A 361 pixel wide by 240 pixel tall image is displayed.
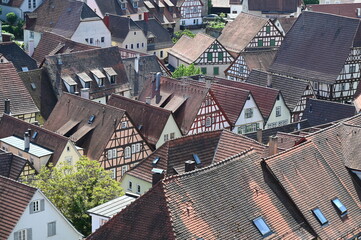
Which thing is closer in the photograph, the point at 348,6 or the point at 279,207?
the point at 279,207

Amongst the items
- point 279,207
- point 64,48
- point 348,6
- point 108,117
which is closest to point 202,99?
point 108,117

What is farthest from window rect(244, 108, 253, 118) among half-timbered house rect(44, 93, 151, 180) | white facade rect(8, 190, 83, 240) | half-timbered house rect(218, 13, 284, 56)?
half-timbered house rect(218, 13, 284, 56)

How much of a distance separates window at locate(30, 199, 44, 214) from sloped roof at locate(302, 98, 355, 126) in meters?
33.6

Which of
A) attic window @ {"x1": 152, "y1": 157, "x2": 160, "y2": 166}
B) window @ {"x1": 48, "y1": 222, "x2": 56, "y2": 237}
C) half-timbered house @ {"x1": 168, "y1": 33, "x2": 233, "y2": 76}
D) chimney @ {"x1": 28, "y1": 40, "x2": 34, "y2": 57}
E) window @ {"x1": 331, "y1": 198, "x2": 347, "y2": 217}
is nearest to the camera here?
window @ {"x1": 331, "y1": 198, "x2": 347, "y2": 217}

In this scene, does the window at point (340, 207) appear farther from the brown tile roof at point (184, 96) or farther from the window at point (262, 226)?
the brown tile roof at point (184, 96)

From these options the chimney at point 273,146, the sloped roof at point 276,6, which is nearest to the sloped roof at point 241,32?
the sloped roof at point 276,6

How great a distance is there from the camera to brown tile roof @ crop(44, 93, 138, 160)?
79.8 metres

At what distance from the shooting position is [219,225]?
5203cm

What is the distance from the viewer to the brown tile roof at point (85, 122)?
79812mm

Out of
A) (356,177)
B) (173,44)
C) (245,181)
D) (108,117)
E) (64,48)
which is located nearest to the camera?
(245,181)

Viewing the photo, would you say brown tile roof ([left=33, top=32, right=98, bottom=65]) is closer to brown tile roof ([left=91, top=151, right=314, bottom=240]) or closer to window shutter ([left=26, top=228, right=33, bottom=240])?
window shutter ([left=26, top=228, right=33, bottom=240])

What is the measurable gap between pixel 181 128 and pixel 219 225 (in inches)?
1390

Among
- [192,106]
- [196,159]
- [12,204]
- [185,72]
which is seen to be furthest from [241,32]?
[12,204]

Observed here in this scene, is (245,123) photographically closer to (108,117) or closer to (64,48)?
(108,117)
